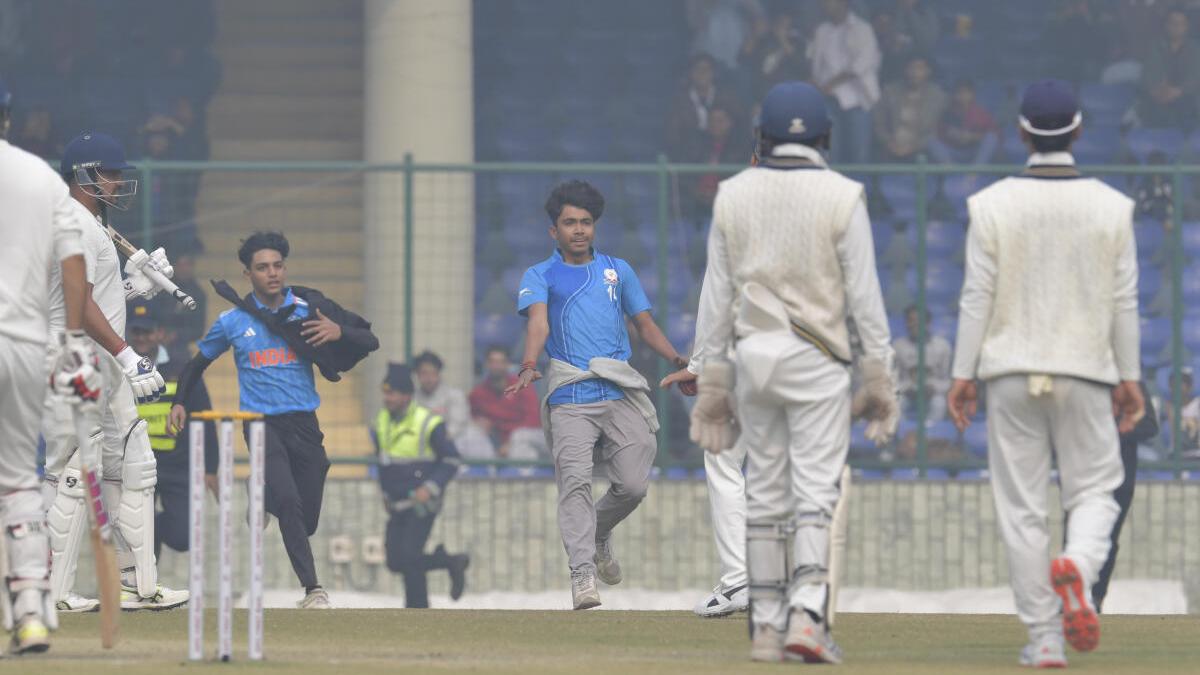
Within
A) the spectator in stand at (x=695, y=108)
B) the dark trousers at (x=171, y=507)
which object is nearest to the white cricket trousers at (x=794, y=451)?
the dark trousers at (x=171, y=507)

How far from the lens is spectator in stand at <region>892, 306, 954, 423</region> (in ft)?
56.6

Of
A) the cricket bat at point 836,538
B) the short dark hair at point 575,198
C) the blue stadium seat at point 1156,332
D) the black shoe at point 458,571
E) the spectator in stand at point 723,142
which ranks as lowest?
the black shoe at point 458,571

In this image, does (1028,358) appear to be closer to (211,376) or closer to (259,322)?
(259,322)

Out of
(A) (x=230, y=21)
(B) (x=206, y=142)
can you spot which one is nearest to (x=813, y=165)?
(B) (x=206, y=142)

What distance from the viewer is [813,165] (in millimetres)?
9273

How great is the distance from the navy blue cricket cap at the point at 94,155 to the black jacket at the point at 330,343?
107cm

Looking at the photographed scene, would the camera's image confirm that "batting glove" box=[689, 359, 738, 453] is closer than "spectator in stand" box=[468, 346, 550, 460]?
Yes

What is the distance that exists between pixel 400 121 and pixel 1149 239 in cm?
601

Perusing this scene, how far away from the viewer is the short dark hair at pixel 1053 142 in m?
9.26

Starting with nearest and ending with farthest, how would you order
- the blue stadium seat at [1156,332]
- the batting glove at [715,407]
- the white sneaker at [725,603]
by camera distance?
the batting glove at [715,407], the white sneaker at [725,603], the blue stadium seat at [1156,332]

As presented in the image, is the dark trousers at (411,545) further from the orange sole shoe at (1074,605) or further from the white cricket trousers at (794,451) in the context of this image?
the orange sole shoe at (1074,605)

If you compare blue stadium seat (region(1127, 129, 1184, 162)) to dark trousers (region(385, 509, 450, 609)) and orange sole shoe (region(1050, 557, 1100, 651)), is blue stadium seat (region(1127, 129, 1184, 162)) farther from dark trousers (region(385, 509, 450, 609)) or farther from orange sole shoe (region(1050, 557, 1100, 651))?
orange sole shoe (region(1050, 557, 1100, 651))

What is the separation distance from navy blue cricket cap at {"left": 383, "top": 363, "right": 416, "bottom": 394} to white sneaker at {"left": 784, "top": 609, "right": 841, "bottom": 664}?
27.7ft

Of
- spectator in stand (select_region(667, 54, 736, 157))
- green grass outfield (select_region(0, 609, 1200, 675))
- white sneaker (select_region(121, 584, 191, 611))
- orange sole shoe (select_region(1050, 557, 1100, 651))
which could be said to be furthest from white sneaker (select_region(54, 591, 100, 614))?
spectator in stand (select_region(667, 54, 736, 157))
